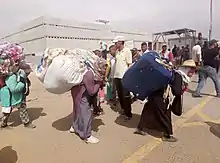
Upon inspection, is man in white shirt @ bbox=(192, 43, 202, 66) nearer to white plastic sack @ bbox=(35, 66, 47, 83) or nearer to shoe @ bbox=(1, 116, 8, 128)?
white plastic sack @ bbox=(35, 66, 47, 83)

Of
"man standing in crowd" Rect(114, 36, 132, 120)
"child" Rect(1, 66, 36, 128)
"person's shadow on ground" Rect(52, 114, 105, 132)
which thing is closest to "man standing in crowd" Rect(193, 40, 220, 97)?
"man standing in crowd" Rect(114, 36, 132, 120)

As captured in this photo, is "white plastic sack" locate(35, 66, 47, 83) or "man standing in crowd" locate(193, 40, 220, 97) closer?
"white plastic sack" locate(35, 66, 47, 83)

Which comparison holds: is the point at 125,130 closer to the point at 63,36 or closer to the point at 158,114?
the point at 158,114

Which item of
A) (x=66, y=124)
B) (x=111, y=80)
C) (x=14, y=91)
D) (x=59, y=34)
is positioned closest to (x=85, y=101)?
(x=66, y=124)

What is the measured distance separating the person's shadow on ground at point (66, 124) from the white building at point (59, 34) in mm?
25169

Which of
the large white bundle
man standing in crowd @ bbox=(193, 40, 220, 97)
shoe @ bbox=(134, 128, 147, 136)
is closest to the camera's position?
the large white bundle

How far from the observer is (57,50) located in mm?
4699

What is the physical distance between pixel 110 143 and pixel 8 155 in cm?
150

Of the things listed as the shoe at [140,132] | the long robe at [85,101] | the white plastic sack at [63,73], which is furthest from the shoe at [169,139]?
the white plastic sack at [63,73]

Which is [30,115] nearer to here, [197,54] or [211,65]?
[211,65]

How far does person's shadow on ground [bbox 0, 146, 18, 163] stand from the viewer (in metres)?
3.85

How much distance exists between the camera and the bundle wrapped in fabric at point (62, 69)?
14.4 ft

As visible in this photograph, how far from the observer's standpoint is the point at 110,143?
450 centimetres

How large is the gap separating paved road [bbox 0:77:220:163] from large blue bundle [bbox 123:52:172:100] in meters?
0.82
